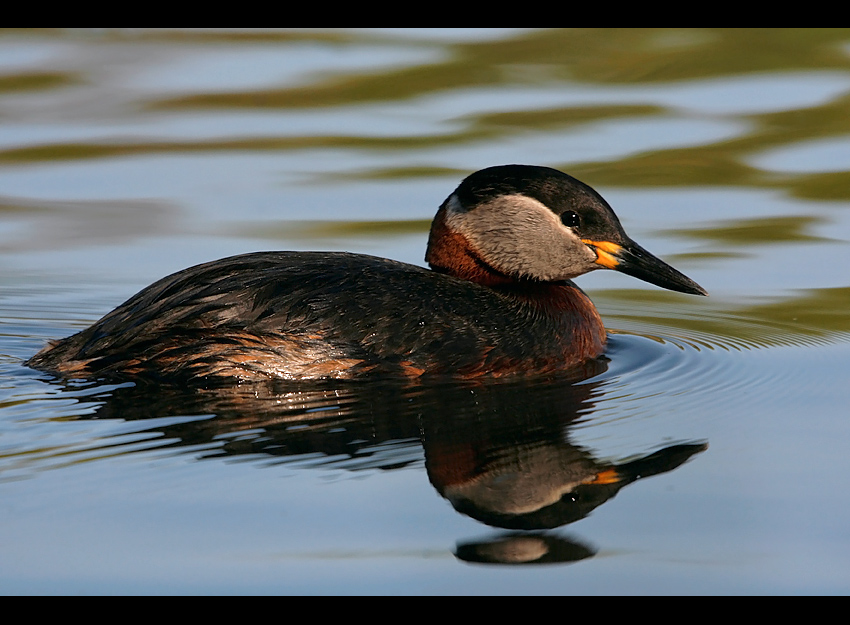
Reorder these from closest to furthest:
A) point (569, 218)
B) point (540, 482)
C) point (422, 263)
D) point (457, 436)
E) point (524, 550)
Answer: point (524, 550) < point (540, 482) < point (457, 436) < point (569, 218) < point (422, 263)

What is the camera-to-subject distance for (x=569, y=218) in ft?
25.9

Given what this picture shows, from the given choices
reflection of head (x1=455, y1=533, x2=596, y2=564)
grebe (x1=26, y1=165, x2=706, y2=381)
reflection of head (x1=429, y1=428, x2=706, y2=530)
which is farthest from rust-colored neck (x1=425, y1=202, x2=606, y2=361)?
reflection of head (x1=455, y1=533, x2=596, y2=564)

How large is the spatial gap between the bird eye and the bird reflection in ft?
3.45

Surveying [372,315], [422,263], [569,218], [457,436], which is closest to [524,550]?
[457,436]

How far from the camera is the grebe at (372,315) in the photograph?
22.5ft

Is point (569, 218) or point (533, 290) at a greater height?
point (569, 218)

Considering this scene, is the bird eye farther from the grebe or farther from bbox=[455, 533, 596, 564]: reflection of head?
bbox=[455, 533, 596, 564]: reflection of head

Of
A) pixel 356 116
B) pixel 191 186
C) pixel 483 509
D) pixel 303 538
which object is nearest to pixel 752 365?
pixel 483 509

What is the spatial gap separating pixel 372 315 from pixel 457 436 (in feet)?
3.48

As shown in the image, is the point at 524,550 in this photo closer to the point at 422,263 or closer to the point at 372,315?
the point at 372,315

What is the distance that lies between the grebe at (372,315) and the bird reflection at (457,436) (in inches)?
4.7

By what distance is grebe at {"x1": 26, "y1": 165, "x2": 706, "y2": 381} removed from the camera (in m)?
6.86

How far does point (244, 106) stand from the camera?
45.2 ft

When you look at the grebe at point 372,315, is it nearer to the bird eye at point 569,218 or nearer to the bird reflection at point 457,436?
the bird eye at point 569,218
